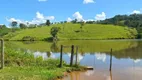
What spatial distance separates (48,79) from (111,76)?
19.1 feet

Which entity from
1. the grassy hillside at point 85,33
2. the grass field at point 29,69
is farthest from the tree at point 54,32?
the grass field at point 29,69

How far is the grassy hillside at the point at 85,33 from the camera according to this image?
496 feet

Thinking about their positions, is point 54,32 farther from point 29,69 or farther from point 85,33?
point 29,69

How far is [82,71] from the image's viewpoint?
23797mm

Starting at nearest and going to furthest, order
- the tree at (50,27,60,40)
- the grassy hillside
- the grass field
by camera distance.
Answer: the grass field < the tree at (50,27,60,40) < the grassy hillside

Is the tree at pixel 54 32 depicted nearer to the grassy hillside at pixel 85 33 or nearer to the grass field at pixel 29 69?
the grassy hillside at pixel 85 33

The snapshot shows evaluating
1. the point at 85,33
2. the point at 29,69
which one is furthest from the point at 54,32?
the point at 29,69

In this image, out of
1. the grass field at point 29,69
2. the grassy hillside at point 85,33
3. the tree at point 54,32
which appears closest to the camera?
the grass field at point 29,69

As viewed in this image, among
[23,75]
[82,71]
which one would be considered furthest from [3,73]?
[82,71]

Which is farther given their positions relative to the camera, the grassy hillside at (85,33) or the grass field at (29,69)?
the grassy hillside at (85,33)

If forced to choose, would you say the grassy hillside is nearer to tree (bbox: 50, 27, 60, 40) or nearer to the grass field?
tree (bbox: 50, 27, 60, 40)

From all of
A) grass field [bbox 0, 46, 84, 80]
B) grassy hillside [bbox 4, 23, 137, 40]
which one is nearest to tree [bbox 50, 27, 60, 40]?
grassy hillside [bbox 4, 23, 137, 40]

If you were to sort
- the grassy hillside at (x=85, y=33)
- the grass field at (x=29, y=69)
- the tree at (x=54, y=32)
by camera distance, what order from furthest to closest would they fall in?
the grassy hillside at (x=85, y=33), the tree at (x=54, y=32), the grass field at (x=29, y=69)

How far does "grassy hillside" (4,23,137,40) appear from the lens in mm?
151250
